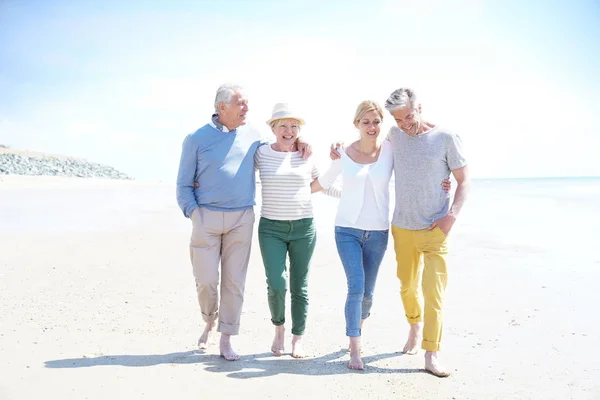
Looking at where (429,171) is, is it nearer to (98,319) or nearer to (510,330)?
(510,330)

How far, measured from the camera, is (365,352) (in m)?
4.74

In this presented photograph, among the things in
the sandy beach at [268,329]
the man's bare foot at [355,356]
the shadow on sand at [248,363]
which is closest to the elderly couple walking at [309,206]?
the man's bare foot at [355,356]

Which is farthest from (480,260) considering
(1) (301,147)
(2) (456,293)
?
(1) (301,147)

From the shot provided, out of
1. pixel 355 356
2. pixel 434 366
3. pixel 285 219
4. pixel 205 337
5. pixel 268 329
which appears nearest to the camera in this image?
pixel 434 366

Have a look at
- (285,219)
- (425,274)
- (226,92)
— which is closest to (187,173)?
(226,92)

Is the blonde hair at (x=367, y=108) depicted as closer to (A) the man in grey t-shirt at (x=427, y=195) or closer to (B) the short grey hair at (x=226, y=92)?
(A) the man in grey t-shirt at (x=427, y=195)

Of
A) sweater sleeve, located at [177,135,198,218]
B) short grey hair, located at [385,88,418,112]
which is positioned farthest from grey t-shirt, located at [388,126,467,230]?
sweater sleeve, located at [177,135,198,218]

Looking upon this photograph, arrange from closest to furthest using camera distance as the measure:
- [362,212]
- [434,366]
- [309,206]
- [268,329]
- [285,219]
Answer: [434,366] → [362,212] → [285,219] → [309,206] → [268,329]

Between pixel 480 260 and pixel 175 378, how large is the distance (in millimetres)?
5877

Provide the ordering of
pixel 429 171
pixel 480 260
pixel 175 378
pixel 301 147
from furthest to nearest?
pixel 480 260
pixel 301 147
pixel 429 171
pixel 175 378

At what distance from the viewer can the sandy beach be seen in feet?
12.8

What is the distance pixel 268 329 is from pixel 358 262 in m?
1.50

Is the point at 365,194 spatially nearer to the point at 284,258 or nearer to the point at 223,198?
the point at 284,258

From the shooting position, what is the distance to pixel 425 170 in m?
4.31
